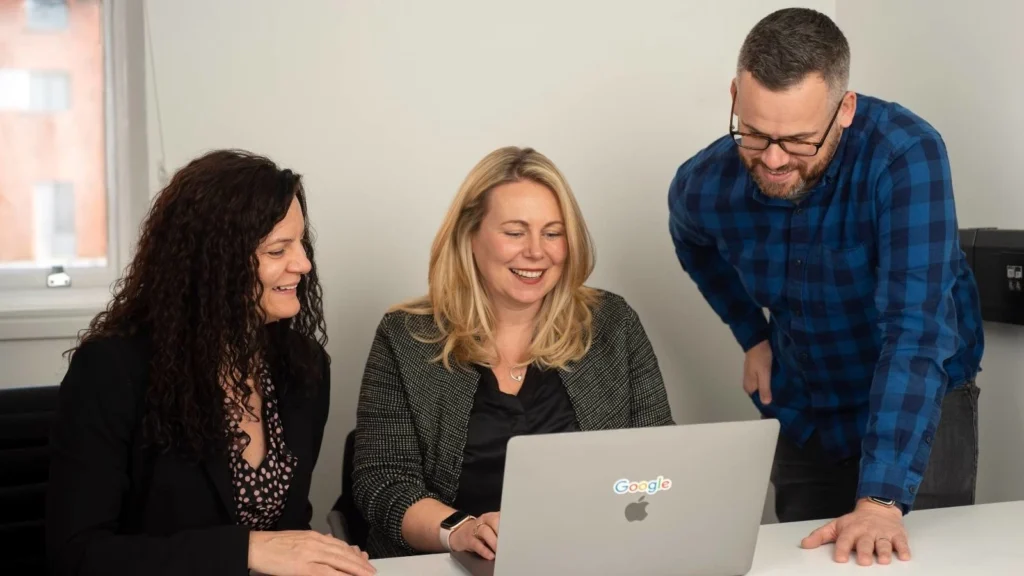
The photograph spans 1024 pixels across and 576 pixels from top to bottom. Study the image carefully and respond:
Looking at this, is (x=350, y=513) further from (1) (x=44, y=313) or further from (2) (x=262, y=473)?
(1) (x=44, y=313)

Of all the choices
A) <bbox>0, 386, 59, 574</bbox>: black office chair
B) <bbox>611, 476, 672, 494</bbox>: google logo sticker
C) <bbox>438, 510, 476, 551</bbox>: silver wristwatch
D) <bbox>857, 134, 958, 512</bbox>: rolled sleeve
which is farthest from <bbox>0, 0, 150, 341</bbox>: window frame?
<bbox>857, 134, 958, 512</bbox>: rolled sleeve

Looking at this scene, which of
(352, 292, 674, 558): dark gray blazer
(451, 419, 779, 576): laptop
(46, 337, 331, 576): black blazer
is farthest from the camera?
(352, 292, 674, 558): dark gray blazer

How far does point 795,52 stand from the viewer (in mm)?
1827

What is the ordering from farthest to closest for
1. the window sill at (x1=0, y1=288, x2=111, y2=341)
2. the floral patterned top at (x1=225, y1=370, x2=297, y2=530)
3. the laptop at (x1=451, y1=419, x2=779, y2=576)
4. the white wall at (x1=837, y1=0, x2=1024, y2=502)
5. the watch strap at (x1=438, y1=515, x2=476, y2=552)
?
the window sill at (x1=0, y1=288, x2=111, y2=341)
the white wall at (x1=837, y1=0, x2=1024, y2=502)
the floral patterned top at (x1=225, y1=370, x2=297, y2=530)
the watch strap at (x1=438, y1=515, x2=476, y2=552)
the laptop at (x1=451, y1=419, x2=779, y2=576)

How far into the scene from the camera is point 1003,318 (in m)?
2.32

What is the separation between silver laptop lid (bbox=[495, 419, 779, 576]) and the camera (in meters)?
1.40

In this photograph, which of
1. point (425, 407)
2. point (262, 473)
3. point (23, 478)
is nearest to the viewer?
point (262, 473)

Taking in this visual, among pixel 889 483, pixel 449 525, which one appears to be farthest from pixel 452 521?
pixel 889 483

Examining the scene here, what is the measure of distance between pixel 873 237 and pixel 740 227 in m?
0.33

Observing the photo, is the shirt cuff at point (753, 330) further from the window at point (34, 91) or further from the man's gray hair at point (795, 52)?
the window at point (34, 91)

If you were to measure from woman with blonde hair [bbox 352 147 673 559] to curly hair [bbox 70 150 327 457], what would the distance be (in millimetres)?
359

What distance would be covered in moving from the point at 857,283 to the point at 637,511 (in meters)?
0.84

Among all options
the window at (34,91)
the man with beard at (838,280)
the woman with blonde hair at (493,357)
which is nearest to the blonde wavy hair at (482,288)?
the woman with blonde hair at (493,357)

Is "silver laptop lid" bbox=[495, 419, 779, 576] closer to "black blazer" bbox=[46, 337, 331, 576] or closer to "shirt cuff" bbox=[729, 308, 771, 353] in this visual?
"black blazer" bbox=[46, 337, 331, 576]
